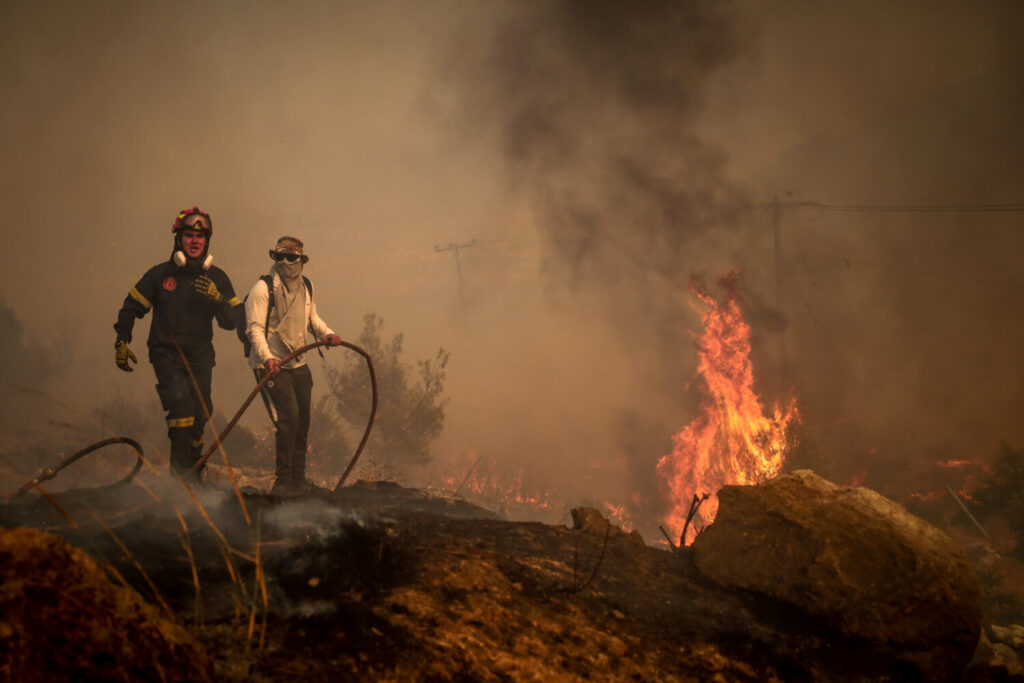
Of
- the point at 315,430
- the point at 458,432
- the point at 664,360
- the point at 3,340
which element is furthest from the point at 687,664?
the point at 664,360

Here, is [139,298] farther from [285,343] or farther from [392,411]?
[392,411]

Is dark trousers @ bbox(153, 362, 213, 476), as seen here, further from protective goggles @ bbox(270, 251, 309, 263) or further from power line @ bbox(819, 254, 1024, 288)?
power line @ bbox(819, 254, 1024, 288)

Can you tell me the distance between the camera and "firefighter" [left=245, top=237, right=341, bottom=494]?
5332 millimetres

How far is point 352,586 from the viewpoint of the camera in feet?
7.80

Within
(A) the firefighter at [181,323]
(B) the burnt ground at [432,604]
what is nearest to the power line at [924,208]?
(A) the firefighter at [181,323]

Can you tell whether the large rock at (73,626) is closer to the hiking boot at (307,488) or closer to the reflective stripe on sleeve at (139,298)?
the hiking boot at (307,488)

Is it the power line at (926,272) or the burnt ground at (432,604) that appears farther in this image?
the power line at (926,272)

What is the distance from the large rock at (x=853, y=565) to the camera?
9.20ft

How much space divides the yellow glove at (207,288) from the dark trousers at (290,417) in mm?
1014

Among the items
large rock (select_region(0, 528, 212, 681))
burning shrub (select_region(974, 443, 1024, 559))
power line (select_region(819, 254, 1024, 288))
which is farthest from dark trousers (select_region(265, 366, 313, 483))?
power line (select_region(819, 254, 1024, 288))

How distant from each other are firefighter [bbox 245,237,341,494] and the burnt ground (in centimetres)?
173

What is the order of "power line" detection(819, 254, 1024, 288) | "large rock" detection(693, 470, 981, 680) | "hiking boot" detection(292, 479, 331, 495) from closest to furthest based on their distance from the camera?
"large rock" detection(693, 470, 981, 680) → "hiking boot" detection(292, 479, 331, 495) → "power line" detection(819, 254, 1024, 288)

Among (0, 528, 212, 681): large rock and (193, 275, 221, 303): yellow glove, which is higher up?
(193, 275, 221, 303): yellow glove

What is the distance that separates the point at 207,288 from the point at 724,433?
18.9m
